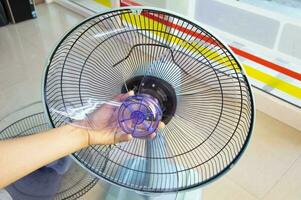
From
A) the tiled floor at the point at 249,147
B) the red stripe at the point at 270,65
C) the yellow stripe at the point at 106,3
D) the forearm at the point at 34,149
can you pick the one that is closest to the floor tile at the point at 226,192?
the tiled floor at the point at 249,147

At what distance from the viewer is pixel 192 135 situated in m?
0.56

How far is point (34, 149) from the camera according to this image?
55 centimetres

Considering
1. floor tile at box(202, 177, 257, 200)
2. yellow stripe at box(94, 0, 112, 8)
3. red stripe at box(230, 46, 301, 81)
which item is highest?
yellow stripe at box(94, 0, 112, 8)

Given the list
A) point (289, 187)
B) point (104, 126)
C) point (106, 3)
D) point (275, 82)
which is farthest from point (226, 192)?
point (106, 3)

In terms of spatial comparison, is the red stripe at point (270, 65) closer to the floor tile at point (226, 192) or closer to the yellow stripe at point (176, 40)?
the floor tile at point (226, 192)

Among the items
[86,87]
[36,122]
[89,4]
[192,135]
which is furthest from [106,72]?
[89,4]

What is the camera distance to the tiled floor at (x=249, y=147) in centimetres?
109

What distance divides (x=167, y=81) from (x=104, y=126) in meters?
0.16

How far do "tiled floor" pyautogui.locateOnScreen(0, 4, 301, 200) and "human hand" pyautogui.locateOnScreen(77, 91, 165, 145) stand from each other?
57 centimetres

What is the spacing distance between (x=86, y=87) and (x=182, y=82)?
18 cm

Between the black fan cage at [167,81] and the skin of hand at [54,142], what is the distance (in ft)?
0.10

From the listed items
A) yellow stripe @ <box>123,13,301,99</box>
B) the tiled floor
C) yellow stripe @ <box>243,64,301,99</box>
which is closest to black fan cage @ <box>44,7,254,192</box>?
yellow stripe @ <box>123,13,301,99</box>

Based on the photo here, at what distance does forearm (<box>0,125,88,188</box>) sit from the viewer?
0.53 m

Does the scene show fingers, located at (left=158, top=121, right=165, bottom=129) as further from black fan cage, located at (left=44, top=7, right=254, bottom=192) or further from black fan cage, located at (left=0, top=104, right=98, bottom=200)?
black fan cage, located at (left=0, top=104, right=98, bottom=200)
